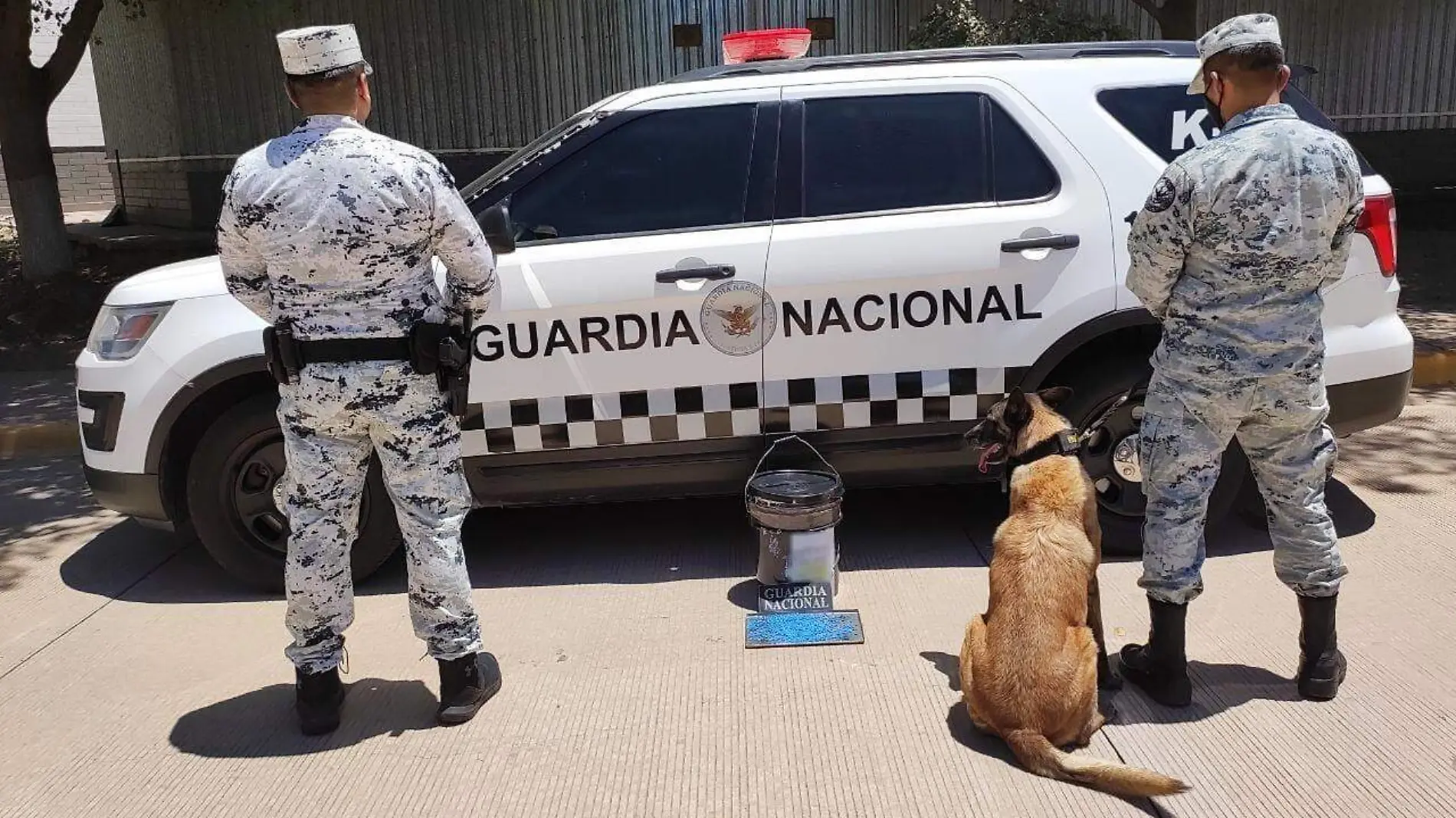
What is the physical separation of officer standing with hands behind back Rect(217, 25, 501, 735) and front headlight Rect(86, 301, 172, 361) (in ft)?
3.96

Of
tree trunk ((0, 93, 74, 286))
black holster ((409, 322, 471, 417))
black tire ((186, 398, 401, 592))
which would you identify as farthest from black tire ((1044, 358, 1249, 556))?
tree trunk ((0, 93, 74, 286))

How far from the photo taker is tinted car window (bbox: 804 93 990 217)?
4012 mm

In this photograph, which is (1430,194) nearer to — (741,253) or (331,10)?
(741,253)

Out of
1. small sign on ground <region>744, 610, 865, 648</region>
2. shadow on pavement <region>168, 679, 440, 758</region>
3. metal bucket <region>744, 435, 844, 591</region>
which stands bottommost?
shadow on pavement <region>168, 679, 440, 758</region>

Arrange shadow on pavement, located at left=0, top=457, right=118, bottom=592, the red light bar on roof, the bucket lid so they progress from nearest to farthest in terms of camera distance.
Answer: the bucket lid
the red light bar on roof
shadow on pavement, located at left=0, top=457, right=118, bottom=592

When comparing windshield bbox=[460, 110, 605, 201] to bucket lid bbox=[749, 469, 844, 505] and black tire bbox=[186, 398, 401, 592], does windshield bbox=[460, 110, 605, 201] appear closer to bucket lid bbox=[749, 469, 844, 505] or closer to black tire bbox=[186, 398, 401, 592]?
black tire bbox=[186, 398, 401, 592]

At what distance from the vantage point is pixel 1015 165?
403 cm

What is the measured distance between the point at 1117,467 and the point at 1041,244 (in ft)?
3.01

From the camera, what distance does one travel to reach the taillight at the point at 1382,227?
151 inches

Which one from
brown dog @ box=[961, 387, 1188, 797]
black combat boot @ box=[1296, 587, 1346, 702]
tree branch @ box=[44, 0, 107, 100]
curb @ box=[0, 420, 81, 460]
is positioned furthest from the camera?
tree branch @ box=[44, 0, 107, 100]

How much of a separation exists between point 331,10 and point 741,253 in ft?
32.0

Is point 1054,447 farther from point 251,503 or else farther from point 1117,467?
point 251,503

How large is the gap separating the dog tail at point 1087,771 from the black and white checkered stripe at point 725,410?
152 cm

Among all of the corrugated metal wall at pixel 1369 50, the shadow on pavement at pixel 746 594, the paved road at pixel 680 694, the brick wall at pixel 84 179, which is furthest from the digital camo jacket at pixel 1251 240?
the brick wall at pixel 84 179
